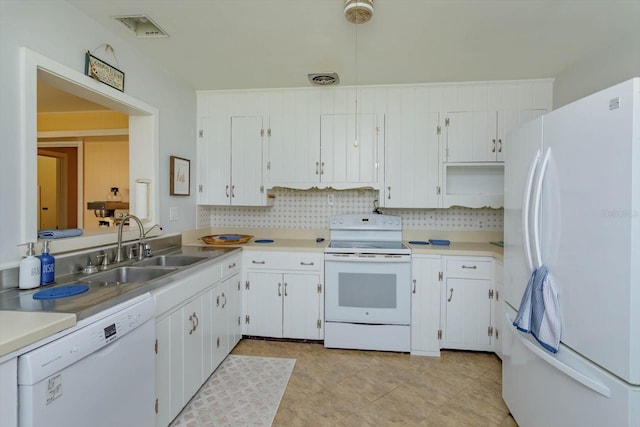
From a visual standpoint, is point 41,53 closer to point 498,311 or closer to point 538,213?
point 538,213

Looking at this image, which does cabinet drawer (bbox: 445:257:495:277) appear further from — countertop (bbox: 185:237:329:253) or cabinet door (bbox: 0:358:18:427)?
cabinet door (bbox: 0:358:18:427)

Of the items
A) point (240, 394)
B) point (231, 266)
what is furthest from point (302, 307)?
point (240, 394)

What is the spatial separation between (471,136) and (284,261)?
2113 millimetres

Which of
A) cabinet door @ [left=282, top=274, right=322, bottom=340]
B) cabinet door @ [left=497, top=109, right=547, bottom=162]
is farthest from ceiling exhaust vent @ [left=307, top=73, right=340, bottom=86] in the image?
cabinet door @ [left=282, top=274, right=322, bottom=340]

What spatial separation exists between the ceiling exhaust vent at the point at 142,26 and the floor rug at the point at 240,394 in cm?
247

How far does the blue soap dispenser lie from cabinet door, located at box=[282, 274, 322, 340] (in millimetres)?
1707

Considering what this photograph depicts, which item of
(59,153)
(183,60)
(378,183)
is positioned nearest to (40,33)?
(183,60)

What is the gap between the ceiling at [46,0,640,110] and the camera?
1.82 metres

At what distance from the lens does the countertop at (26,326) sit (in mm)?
921

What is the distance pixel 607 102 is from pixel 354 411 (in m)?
2.07

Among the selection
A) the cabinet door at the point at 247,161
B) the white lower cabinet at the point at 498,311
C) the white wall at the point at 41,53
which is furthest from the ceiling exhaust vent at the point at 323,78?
the white lower cabinet at the point at 498,311

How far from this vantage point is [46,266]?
5.11 feet

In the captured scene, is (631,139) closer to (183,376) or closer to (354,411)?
(354,411)

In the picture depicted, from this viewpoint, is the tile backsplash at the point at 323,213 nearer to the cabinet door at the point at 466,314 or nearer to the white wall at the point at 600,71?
the cabinet door at the point at 466,314
